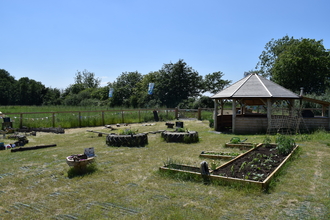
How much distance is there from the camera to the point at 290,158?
7203 mm

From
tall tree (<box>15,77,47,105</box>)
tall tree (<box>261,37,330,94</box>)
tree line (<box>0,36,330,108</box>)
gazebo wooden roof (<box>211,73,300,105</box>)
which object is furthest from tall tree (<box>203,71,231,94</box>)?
tall tree (<box>15,77,47,105</box>)

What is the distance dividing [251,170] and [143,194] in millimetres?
2611

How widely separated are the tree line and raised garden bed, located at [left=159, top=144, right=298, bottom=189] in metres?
18.0

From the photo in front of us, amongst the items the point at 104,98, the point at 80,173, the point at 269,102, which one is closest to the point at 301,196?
the point at 80,173

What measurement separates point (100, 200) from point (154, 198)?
934 mm

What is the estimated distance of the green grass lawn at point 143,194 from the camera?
4.00 meters

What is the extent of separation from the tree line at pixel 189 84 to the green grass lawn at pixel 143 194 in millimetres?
19870

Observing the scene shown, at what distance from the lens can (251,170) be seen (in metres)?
5.93

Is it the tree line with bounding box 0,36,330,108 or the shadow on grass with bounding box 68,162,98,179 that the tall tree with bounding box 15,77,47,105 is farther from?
the shadow on grass with bounding box 68,162,98,179

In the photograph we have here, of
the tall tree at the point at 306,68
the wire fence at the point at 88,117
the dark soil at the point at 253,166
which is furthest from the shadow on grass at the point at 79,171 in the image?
the tall tree at the point at 306,68

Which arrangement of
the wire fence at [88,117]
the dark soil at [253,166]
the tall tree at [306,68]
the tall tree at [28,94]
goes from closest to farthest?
the dark soil at [253,166]
the wire fence at [88,117]
the tall tree at [306,68]
the tall tree at [28,94]

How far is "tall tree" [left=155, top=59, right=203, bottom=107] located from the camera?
39.0 meters

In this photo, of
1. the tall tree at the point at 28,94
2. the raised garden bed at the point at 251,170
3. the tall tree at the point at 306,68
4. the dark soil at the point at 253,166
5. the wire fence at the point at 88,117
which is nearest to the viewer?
the raised garden bed at the point at 251,170

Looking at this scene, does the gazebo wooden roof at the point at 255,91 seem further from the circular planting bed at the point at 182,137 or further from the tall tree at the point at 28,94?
the tall tree at the point at 28,94
